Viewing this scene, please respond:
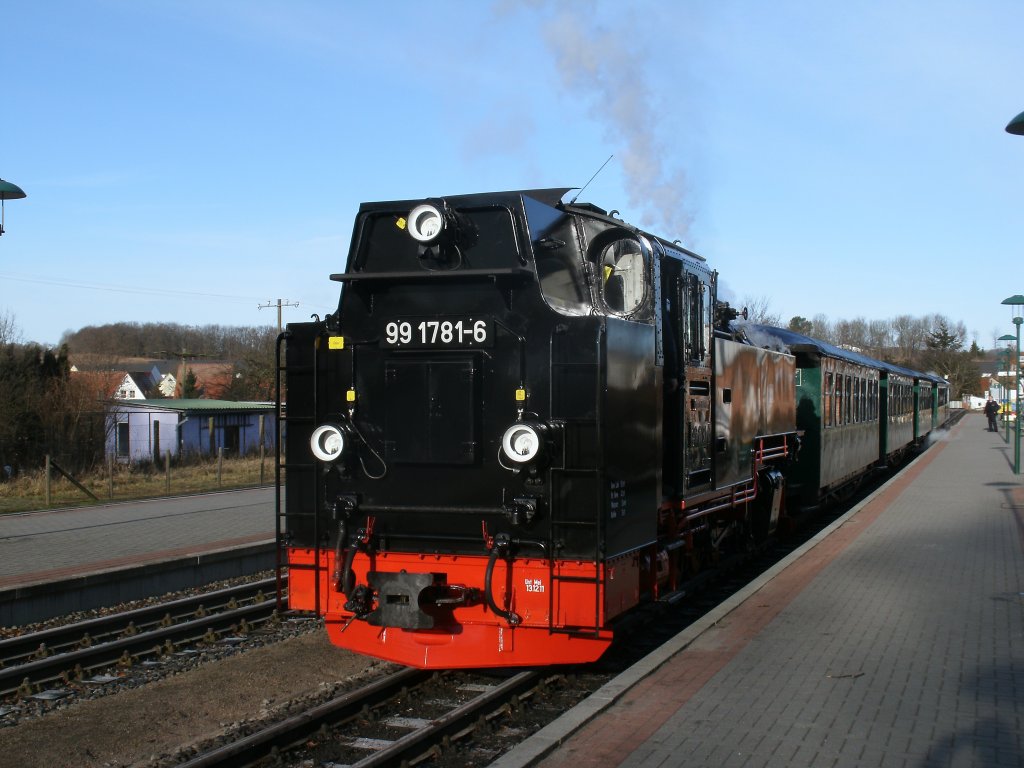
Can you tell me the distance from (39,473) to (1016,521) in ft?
69.7

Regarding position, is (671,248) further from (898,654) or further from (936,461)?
(936,461)

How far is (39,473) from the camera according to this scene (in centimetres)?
2369

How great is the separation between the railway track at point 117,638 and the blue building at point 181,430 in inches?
831

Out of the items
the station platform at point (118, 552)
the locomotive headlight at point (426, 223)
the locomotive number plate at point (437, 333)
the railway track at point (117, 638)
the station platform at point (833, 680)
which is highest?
the locomotive headlight at point (426, 223)

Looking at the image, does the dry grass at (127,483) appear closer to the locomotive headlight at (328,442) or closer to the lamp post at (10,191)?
the lamp post at (10,191)

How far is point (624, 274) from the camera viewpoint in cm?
698

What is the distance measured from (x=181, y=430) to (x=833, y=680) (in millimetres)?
30190

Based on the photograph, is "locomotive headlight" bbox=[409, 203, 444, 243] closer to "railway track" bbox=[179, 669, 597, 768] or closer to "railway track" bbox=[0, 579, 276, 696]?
"railway track" bbox=[179, 669, 597, 768]

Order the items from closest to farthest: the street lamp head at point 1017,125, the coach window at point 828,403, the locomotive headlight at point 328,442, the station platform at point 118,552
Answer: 1. the locomotive headlight at point 328,442
2. the station platform at point 118,552
3. the street lamp head at point 1017,125
4. the coach window at point 828,403

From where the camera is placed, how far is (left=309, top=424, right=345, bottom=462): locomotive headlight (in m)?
6.58

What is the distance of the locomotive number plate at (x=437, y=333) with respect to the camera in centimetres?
639


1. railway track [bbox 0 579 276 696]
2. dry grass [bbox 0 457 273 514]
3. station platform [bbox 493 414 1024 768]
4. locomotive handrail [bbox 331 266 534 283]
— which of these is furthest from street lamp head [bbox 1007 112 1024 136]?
dry grass [bbox 0 457 273 514]

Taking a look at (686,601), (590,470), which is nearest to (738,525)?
(686,601)

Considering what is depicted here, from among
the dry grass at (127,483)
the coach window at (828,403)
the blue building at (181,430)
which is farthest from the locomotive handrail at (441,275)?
the blue building at (181,430)
